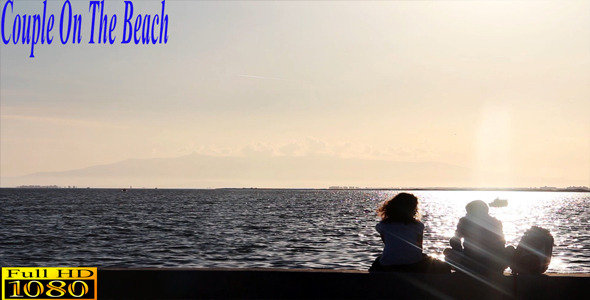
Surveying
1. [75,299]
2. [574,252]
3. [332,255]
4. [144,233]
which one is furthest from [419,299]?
[144,233]

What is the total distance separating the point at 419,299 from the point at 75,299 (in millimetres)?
4358

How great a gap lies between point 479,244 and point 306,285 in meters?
2.66

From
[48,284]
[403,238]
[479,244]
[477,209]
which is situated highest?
[477,209]

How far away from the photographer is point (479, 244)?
979 centimetres

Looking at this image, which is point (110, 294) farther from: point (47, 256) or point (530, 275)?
point (47, 256)

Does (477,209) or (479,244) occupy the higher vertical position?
(477,209)

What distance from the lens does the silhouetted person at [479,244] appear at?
9594 mm

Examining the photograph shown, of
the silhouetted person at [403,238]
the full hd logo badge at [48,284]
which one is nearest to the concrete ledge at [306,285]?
the full hd logo badge at [48,284]

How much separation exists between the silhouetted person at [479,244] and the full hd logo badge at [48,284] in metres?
4.92

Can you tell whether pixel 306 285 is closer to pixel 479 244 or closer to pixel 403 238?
pixel 403 238

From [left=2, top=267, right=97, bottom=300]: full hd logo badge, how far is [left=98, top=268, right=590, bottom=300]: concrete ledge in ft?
0.59

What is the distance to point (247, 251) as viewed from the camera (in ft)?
111

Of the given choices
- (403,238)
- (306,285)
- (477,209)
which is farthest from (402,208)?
(306,285)

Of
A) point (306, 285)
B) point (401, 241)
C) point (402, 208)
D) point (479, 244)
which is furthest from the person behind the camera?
point (479, 244)
